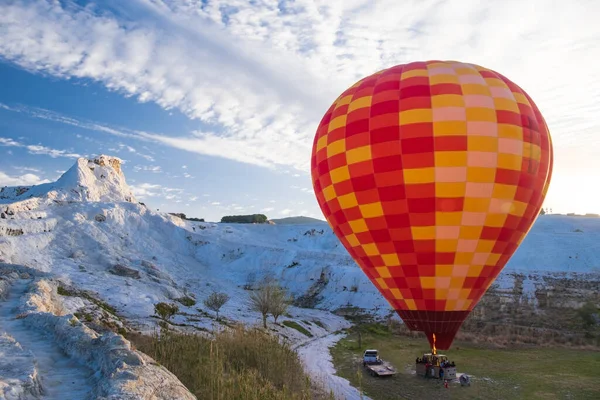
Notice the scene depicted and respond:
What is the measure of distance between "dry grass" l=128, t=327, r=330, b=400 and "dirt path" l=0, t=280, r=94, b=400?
245cm

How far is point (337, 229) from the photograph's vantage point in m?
17.6

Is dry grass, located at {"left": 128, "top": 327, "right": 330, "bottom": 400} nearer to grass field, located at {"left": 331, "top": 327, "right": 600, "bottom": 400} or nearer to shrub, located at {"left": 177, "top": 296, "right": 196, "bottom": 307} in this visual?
grass field, located at {"left": 331, "top": 327, "right": 600, "bottom": 400}

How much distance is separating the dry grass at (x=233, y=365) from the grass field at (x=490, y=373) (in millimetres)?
2718

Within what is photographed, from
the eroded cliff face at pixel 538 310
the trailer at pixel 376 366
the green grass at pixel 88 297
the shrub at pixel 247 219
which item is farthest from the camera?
the shrub at pixel 247 219

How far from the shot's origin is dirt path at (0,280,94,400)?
6012mm

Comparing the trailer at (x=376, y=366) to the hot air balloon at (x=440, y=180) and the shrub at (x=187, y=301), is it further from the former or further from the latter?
the shrub at (x=187, y=301)

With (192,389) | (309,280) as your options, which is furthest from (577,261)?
(192,389)

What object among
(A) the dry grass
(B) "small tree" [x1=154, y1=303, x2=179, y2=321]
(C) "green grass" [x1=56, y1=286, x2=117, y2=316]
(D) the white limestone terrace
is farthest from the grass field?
(C) "green grass" [x1=56, y1=286, x2=117, y2=316]

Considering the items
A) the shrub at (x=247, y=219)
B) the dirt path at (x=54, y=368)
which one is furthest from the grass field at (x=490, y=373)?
the shrub at (x=247, y=219)

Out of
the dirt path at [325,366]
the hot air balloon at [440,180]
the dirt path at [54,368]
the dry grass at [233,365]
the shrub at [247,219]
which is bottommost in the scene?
Result: the dirt path at [325,366]

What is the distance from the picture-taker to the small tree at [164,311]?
2886 cm

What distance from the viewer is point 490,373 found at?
840 inches

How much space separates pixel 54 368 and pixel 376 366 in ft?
60.2

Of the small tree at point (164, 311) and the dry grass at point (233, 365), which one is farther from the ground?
the dry grass at point (233, 365)
